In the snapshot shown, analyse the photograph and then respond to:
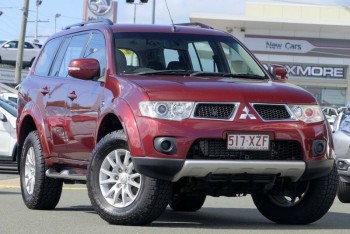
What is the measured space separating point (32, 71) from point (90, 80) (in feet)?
6.92

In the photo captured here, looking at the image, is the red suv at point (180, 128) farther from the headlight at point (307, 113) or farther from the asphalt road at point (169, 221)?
the asphalt road at point (169, 221)

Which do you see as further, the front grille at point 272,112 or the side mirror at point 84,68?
the side mirror at point 84,68

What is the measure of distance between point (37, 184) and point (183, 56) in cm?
211

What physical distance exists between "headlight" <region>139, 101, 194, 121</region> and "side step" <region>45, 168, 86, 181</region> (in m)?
1.60

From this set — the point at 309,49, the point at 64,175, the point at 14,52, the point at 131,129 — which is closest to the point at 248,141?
the point at 131,129

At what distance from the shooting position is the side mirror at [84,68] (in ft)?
28.3

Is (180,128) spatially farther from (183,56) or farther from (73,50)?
(73,50)

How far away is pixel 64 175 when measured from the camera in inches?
363

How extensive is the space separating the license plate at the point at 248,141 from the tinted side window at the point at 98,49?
5.56ft

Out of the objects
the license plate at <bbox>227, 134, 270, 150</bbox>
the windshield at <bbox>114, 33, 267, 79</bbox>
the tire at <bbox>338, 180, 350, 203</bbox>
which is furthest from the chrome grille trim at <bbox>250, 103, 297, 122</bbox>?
the tire at <bbox>338, 180, 350, 203</bbox>

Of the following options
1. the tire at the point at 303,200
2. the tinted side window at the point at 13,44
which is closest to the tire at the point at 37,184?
the tire at the point at 303,200

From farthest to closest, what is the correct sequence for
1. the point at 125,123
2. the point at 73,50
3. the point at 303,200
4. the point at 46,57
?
the point at 46,57, the point at 73,50, the point at 303,200, the point at 125,123

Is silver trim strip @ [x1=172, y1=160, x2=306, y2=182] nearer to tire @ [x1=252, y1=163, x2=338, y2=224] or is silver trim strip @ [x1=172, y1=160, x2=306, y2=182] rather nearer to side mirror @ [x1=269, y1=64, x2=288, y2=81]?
tire @ [x1=252, y1=163, x2=338, y2=224]

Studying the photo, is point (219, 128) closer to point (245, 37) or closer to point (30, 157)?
point (30, 157)
